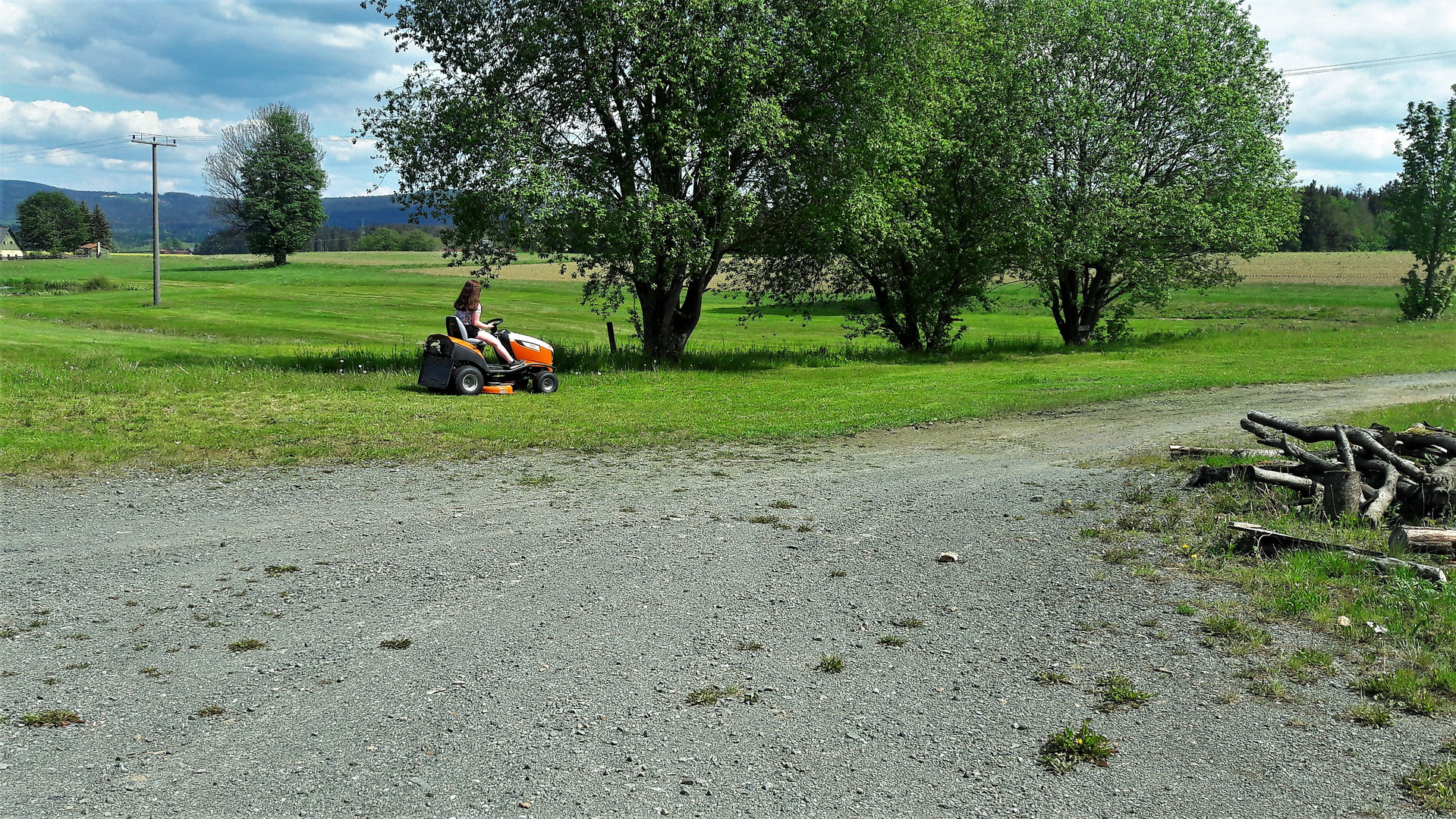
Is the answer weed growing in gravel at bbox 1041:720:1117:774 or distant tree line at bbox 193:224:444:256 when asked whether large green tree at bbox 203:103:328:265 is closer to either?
distant tree line at bbox 193:224:444:256

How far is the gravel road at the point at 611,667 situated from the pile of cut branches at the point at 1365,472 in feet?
6.06

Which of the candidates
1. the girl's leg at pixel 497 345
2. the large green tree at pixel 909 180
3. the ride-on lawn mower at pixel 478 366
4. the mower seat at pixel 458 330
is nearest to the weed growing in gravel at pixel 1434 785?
the ride-on lawn mower at pixel 478 366

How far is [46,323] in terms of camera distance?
115 feet

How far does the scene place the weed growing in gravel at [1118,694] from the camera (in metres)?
4.93

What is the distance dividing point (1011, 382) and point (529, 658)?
1812 cm

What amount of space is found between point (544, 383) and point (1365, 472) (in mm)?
13576

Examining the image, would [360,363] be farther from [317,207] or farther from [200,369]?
[317,207]

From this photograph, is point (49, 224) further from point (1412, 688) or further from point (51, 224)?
point (1412, 688)

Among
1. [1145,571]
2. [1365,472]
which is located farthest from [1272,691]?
[1365,472]

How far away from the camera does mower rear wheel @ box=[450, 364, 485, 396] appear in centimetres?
1783

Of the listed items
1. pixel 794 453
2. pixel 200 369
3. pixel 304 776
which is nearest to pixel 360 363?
pixel 200 369

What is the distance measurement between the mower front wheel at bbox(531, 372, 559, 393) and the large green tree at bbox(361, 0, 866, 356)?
3.81 meters

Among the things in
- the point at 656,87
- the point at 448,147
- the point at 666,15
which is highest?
the point at 666,15

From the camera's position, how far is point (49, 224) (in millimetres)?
127188
